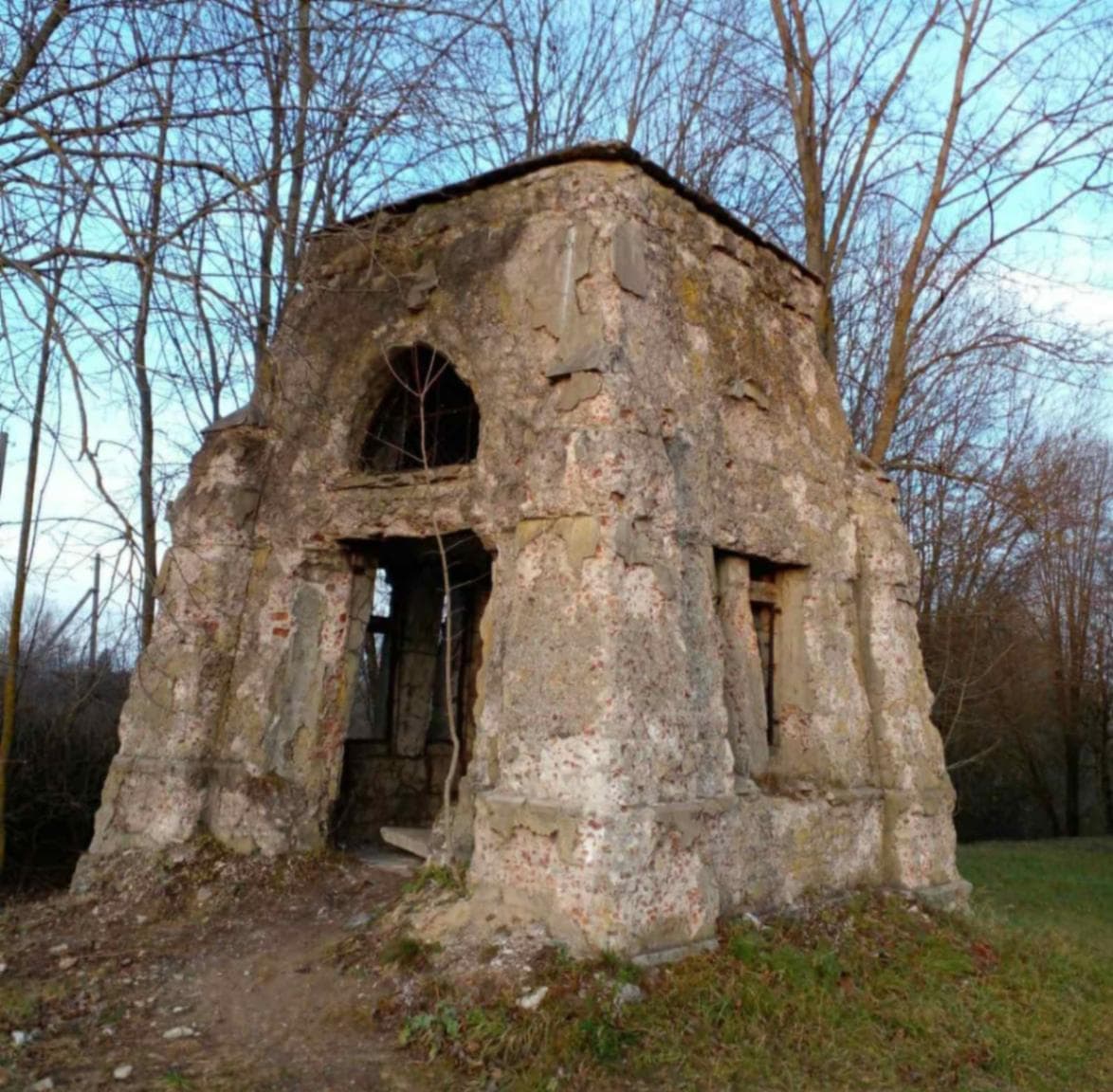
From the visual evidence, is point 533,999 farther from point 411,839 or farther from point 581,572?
point 411,839

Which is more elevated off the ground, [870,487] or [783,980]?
[870,487]

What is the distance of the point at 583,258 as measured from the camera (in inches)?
245

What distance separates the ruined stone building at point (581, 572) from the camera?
18.5ft

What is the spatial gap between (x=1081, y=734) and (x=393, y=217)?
20.5 meters

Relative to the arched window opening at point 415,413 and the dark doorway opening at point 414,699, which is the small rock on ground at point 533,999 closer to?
the arched window opening at point 415,413

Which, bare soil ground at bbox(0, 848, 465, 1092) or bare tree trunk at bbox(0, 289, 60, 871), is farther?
bare tree trunk at bbox(0, 289, 60, 871)

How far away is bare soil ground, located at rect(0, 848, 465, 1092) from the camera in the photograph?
15.5ft

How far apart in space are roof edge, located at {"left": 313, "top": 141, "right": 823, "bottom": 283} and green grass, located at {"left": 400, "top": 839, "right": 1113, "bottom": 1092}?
4105mm

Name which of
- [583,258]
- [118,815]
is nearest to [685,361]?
[583,258]

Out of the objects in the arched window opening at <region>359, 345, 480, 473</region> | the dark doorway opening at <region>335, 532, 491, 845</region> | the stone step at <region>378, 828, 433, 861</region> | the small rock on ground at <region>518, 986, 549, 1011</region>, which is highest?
the arched window opening at <region>359, 345, 480, 473</region>

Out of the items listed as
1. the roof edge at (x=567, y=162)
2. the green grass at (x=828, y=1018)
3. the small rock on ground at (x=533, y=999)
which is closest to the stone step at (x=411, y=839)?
the small rock on ground at (x=533, y=999)

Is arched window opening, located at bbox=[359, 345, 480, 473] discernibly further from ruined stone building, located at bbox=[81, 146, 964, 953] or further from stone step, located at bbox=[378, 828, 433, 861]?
stone step, located at bbox=[378, 828, 433, 861]

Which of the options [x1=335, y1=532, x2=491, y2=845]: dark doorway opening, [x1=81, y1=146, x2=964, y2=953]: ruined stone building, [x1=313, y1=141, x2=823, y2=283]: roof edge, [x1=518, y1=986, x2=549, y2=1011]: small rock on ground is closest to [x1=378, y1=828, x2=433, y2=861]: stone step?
[x1=81, y1=146, x2=964, y2=953]: ruined stone building

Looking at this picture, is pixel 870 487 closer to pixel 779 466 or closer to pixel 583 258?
pixel 779 466
